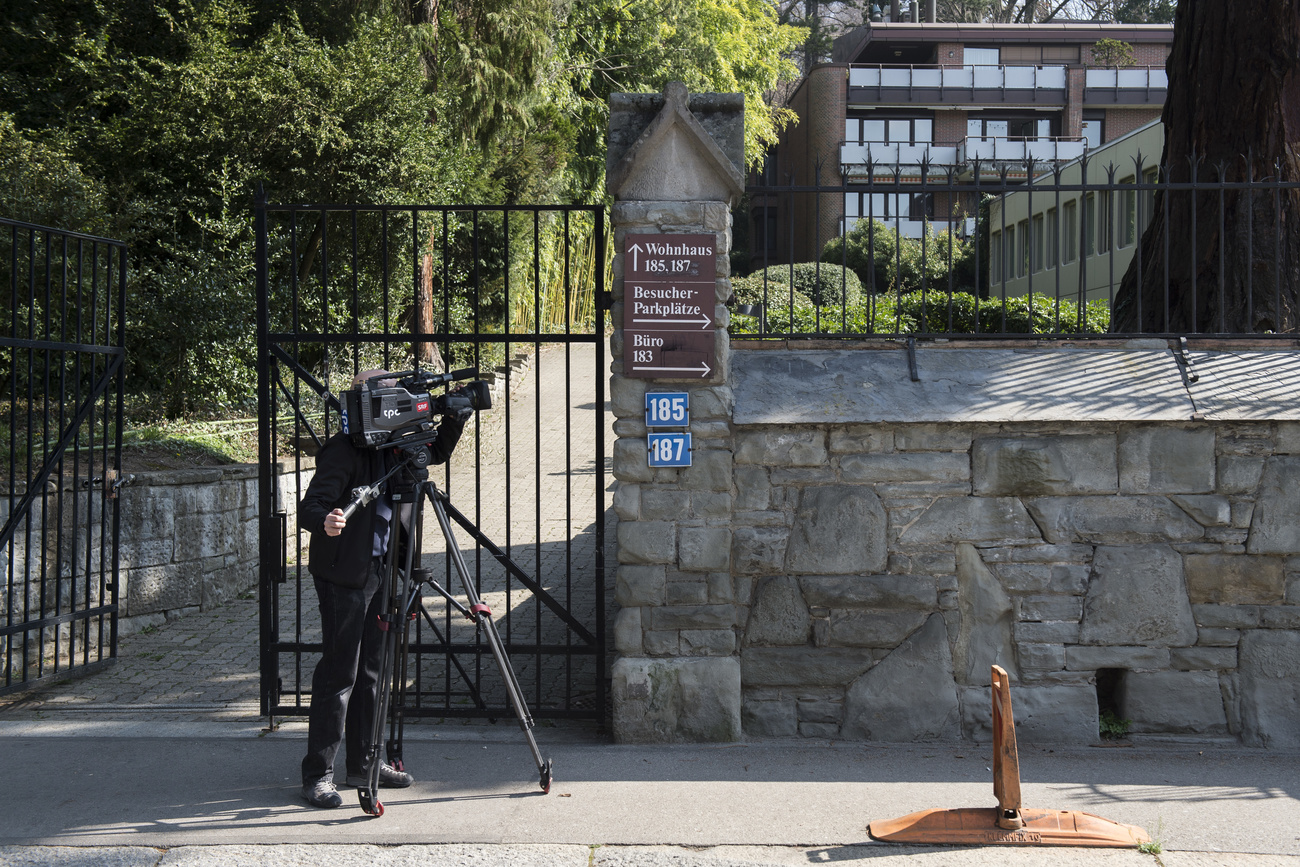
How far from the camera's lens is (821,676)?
487cm

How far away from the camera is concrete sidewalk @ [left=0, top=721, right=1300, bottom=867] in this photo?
3.77 metres

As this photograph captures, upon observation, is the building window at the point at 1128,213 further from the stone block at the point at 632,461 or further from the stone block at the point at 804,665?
the stone block at the point at 632,461

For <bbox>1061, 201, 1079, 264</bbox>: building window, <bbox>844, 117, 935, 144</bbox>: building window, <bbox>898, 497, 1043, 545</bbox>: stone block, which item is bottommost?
<bbox>898, 497, 1043, 545</bbox>: stone block

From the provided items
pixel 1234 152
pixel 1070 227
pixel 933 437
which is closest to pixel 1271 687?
pixel 933 437

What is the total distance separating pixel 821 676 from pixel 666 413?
4.74 feet

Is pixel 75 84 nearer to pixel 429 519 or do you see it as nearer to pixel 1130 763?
pixel 429 519

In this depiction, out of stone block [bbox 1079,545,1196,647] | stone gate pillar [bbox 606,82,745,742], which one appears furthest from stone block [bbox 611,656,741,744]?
stone block [bbox 1079,545,1196,647]

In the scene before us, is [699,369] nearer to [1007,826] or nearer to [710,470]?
[710,470]

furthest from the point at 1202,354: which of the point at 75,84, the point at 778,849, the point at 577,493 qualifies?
the point at 75,84

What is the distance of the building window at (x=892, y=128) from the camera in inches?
1490

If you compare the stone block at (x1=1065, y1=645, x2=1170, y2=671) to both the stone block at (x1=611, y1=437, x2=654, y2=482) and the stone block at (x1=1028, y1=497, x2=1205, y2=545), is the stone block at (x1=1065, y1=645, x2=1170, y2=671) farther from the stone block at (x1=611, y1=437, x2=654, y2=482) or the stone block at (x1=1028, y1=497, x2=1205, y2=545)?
the stone block at (x1=611, y1=437, x2=654, y2=482)

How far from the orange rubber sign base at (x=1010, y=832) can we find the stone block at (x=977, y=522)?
1.29 metres

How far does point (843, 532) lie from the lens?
4820 millimetres

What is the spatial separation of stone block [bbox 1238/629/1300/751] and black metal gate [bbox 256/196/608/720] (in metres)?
3.06
